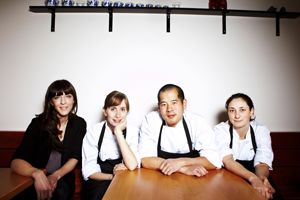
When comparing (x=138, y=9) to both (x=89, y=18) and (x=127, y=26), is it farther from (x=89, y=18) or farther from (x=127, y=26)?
(x=89, y=18)

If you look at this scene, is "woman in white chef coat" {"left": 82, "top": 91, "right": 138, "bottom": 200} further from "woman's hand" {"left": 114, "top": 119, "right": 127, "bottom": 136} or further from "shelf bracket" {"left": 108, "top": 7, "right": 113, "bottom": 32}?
"shelf bracket" {"left": 108, "top": 7, "right": 113, "bottom": 32}

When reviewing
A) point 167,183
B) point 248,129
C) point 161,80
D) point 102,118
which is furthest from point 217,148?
point 102,118

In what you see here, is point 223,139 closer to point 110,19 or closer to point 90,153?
point 90,153

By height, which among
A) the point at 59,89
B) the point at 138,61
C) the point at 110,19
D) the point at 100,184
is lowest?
the point at 100,184

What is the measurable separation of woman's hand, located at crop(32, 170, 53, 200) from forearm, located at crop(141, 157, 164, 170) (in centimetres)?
69

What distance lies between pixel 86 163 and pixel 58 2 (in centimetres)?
173

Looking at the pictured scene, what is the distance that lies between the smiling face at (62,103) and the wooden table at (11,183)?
2.02ft

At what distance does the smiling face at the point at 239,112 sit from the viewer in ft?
6.85

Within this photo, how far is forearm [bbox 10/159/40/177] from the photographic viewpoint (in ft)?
5.76

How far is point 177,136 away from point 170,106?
28 centimetres

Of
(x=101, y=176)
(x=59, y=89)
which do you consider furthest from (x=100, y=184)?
(x=59, y=89)

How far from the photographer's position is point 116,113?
2029 mm

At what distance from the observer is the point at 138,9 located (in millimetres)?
2607

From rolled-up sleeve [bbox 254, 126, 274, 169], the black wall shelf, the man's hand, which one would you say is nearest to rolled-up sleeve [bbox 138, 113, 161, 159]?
the man's hand
